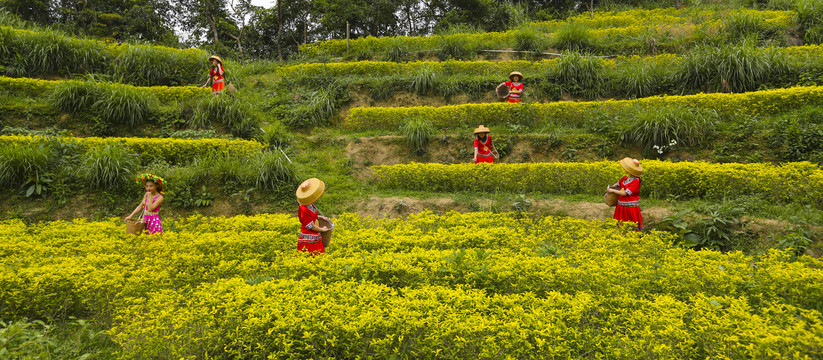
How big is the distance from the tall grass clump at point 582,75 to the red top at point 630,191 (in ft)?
22.0

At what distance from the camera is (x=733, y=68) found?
33.0 ft

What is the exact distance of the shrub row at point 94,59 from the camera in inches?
464

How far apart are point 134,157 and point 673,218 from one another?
1093 centimetres

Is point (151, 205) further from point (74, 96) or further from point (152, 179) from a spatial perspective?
point (74, 96)

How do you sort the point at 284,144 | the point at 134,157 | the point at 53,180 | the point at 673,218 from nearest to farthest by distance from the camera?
the point at 673,218, the point at 53,180, the point at 134,157, the point at 284,144

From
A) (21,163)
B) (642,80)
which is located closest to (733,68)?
(642,80)

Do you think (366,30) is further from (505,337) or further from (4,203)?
(505,337)

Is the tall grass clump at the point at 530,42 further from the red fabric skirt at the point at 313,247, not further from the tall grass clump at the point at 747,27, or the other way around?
the red fabric skirt at the point at 313,247

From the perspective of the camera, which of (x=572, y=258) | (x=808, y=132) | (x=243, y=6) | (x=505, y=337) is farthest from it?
(x=243, y=6)

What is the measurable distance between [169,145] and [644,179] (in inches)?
415

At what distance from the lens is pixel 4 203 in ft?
23.9

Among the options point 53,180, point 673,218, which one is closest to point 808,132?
point 673,218

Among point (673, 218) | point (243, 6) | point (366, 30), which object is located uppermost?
point (243, 6)

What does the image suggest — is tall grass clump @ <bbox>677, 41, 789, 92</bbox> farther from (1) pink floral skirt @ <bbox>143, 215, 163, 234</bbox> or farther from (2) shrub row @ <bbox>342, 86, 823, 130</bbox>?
(1) pink floral skirt @ <bbox>143, 215, 163, 234</bbox>
